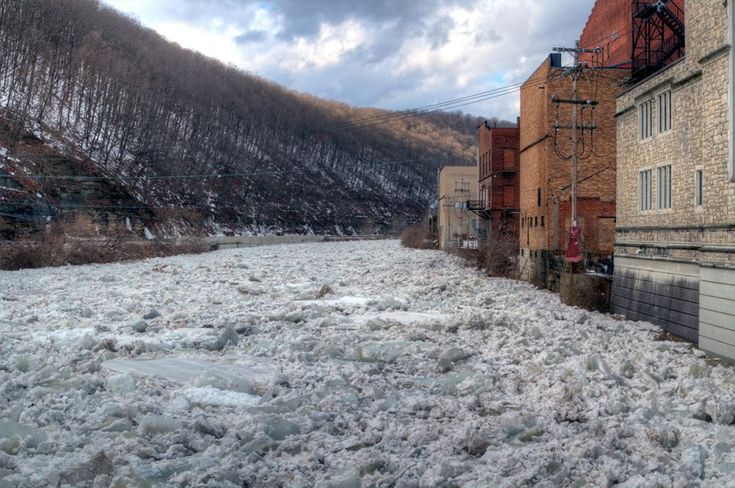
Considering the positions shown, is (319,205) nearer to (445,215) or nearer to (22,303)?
(445,215)

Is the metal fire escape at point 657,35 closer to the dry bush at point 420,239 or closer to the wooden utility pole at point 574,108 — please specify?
the wooden utility pole at point 574,108

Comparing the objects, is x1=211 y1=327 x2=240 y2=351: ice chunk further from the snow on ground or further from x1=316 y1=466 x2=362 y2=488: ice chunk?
x1=316 y1=466 x2=362 y2=488: ice chunk

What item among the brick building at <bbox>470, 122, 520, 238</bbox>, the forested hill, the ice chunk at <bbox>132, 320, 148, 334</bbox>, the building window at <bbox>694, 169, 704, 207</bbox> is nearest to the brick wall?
the building window at <bbox>694, 169, 704, 207</bbox>

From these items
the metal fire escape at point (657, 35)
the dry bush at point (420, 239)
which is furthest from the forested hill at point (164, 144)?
the metal fire escape at point (657, 35)

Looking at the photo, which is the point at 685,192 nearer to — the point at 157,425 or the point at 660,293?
the point at 660,293

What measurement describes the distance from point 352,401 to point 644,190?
10375mm

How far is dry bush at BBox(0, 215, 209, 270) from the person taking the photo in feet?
97.8

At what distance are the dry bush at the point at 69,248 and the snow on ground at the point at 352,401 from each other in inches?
638

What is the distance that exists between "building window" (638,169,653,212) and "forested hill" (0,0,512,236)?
110 feet

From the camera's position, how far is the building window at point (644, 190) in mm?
15195

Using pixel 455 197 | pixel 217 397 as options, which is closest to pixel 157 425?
pixel 217 397

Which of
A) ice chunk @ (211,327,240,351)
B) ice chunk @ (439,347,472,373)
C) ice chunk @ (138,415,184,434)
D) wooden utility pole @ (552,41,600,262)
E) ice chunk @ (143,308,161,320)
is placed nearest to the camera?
ice chunk @ (138,415,184,434)

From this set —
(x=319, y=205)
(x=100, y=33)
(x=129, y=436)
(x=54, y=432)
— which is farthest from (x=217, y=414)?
(x=100, y=33)

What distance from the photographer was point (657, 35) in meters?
24.6
